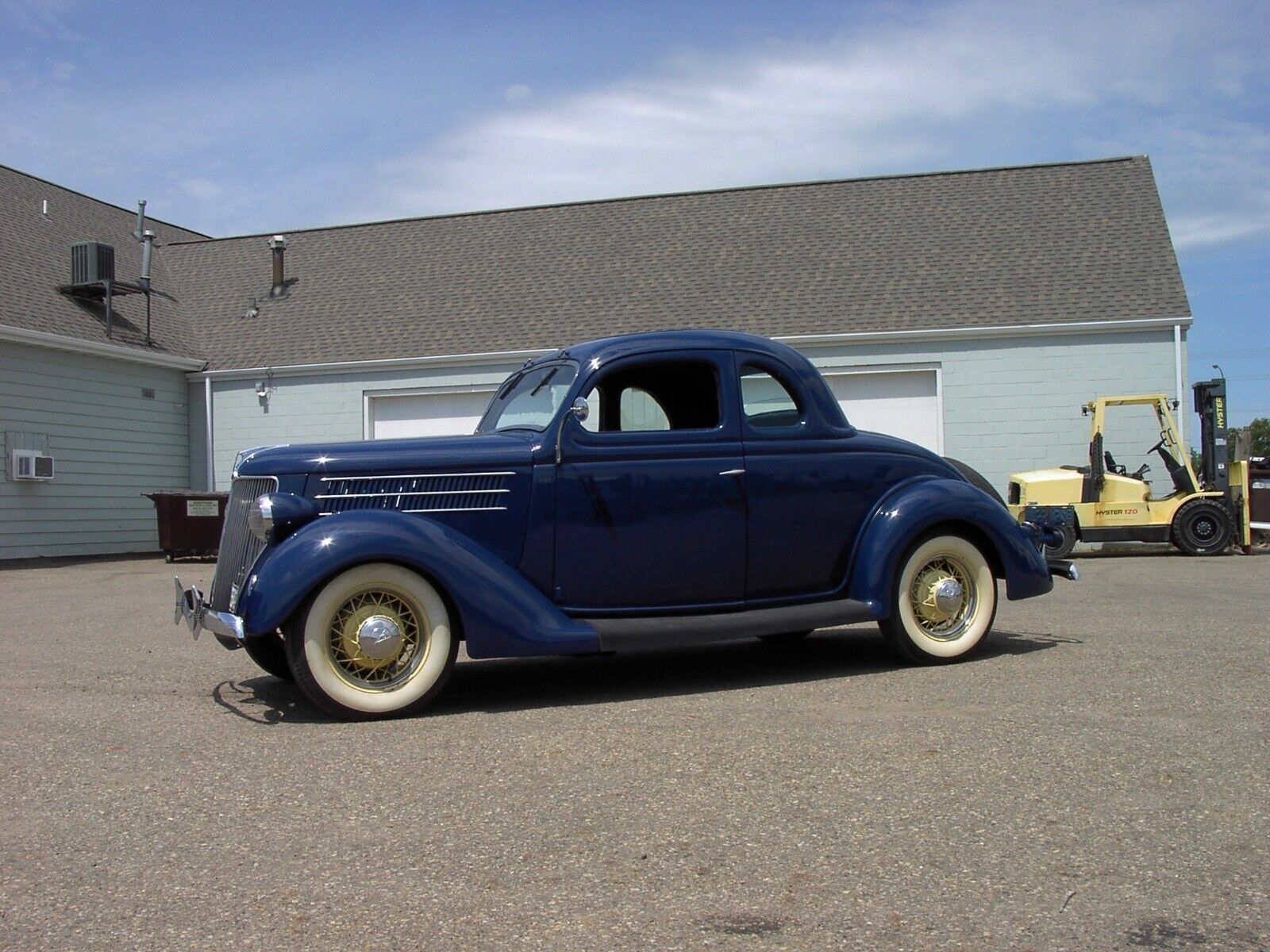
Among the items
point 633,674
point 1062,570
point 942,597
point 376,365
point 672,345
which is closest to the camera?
point 672,345

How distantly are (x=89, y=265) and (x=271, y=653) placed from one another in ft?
53.1

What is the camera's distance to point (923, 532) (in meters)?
7.10

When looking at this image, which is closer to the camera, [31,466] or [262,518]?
[262,518]

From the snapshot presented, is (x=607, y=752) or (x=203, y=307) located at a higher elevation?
(x=203, y=307)

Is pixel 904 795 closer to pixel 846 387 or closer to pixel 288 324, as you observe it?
pixel 846 387

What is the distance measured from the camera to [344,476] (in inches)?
247

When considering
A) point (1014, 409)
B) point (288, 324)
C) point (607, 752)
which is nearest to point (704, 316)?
point (1014, 409)

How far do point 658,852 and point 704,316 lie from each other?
56.4 feet

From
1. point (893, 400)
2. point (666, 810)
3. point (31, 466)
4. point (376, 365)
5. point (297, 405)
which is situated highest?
point (376, 365)

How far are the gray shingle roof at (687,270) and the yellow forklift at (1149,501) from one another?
281 cm

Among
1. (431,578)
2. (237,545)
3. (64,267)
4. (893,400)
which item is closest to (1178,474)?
(893,400)

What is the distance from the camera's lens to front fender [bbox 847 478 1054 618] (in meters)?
6.94

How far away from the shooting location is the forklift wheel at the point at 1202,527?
16.2 meters

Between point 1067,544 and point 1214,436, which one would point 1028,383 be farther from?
point 1067,544
